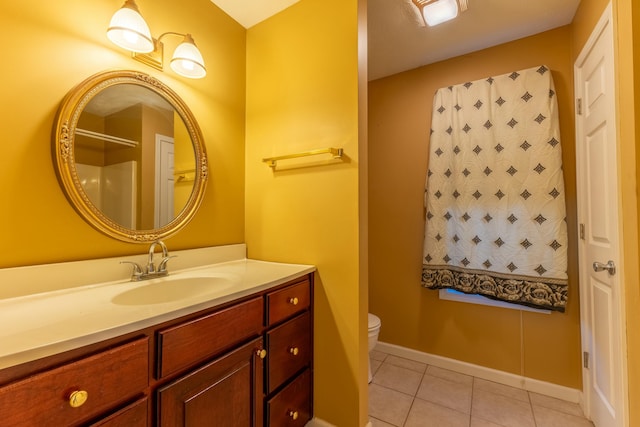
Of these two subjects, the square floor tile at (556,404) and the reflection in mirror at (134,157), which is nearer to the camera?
the reflection in mirror at (134,157)

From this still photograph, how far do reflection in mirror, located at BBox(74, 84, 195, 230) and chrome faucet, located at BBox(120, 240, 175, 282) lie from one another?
13cm

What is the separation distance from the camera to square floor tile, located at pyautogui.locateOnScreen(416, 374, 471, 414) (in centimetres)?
166

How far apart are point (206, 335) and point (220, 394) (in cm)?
22

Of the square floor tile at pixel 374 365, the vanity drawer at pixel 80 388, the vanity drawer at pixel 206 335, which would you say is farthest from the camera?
the square floor tile at pixel 374 365

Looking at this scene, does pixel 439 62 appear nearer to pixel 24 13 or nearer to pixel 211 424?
pixel 24 13

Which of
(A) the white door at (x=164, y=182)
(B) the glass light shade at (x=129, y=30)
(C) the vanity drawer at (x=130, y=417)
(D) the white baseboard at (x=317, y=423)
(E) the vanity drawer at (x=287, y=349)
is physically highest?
(B) the glass light shade at (x=129, y=30)

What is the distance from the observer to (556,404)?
1.67 metres

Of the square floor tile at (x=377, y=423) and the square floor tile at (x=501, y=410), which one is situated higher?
the square floor tile at (x=377, y=423)

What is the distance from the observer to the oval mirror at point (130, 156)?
1042mm

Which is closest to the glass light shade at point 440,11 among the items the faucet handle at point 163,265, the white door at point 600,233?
the white door at point 600,233

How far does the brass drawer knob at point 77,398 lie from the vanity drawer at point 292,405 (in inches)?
27.6

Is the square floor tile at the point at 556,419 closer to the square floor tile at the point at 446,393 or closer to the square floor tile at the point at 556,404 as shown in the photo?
the square floor tile at the point at 556,404

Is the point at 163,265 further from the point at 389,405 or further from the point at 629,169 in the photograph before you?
the point at 629,169

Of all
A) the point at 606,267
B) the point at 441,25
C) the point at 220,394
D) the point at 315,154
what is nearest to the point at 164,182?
the point at 315,154
